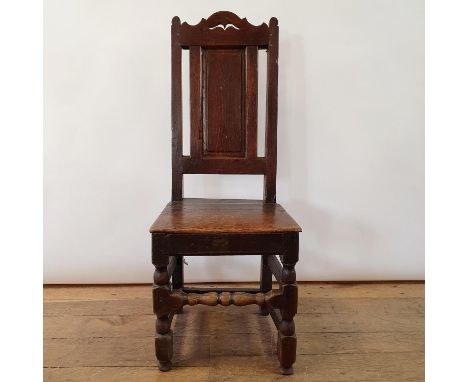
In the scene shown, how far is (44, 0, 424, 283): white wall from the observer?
184cm

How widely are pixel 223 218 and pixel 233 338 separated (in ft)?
1.65

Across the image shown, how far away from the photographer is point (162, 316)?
4.00 ft

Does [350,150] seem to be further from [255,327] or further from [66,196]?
[66,196]

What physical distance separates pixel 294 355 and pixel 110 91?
144cm

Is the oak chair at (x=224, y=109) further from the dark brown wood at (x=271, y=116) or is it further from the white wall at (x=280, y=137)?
the white wall at (x=280, y=137)

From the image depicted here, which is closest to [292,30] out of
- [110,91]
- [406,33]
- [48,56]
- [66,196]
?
[406,33]

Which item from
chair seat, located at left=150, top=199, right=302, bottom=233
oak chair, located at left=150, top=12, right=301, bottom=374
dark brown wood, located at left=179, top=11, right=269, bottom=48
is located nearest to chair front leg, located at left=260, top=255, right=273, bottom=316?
oak chair, located at left=150, top=12, right=301, bottom=374

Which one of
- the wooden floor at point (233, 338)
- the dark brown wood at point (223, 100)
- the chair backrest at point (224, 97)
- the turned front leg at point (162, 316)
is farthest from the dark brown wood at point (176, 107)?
the wooden floor at point (233, 338)

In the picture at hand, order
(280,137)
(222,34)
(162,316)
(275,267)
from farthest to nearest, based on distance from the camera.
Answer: (280,137), (222,34), (275,267), (162,316)

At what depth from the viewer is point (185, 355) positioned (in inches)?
52.4

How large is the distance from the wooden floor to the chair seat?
47 centimetres

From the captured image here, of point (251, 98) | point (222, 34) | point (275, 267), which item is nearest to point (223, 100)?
point (251, 98)

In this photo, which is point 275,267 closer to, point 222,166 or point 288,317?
point 288,317

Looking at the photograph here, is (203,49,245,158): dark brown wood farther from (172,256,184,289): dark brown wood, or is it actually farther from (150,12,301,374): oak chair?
(172,256,184,289): dark brown wood
